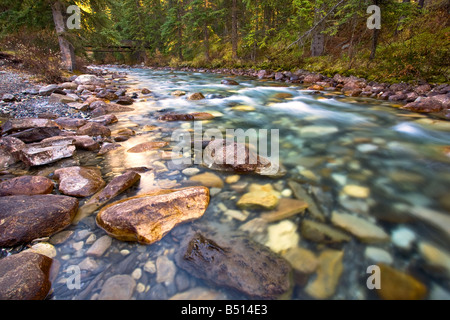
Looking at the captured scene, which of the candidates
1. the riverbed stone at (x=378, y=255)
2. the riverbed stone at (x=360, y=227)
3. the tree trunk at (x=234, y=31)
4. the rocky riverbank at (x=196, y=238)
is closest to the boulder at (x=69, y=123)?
the rocky riverbank at (x=196, y=238)

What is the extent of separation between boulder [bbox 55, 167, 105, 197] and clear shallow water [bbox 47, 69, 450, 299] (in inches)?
10.0

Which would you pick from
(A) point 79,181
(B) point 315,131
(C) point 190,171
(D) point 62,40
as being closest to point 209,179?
(C) point 190,171

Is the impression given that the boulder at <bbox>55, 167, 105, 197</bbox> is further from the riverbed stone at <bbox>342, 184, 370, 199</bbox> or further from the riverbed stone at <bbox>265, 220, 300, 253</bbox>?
the riverbed stone at <bbox>342, 184, 370, 199</bbox>

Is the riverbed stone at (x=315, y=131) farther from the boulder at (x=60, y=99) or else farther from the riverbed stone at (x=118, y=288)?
the boulder at (x=60, y=99)

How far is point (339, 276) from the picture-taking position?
5.01 feet

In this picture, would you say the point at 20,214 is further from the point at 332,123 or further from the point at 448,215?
the point at 332,123

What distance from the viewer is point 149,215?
1.82 m

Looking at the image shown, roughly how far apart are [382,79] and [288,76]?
462 centimetres

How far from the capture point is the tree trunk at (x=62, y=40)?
10734 millimetres

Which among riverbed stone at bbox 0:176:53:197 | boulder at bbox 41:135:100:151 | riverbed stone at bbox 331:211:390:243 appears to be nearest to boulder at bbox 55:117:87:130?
boulder at bbox 41:135:100:151

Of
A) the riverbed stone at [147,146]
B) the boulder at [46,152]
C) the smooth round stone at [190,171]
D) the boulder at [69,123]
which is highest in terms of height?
the boulder at [69,123]

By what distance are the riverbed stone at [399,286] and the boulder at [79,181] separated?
9.08ft

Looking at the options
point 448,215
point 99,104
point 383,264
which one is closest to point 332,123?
point 448,215

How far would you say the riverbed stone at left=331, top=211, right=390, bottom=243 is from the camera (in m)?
1.82
